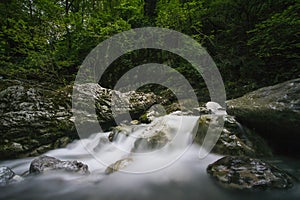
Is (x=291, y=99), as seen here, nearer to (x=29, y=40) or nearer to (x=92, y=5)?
(x=29, y=40)

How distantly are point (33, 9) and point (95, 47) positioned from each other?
2.90 m

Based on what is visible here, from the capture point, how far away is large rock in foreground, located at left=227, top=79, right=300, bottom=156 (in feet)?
10.7

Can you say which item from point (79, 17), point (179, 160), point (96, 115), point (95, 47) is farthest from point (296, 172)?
point (79, 17)

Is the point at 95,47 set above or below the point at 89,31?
below

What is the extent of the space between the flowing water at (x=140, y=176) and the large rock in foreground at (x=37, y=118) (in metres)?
0.25

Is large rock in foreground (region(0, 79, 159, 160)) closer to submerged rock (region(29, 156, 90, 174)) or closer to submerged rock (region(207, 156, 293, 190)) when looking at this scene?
submerged rock (region(29, 156, 90, 174))

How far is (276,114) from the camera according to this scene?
334 cm

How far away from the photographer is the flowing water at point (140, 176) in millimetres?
2730

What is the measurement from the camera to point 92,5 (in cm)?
1127

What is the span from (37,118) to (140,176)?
2.73 meters

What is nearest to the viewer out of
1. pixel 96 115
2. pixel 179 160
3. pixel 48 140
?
pixel 179 160

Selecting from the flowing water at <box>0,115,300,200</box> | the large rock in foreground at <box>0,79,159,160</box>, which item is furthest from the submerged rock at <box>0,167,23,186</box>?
the large rock in foreground at <box>0,79,159,160</box>

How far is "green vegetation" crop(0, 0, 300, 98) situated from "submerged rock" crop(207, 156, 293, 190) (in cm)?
344

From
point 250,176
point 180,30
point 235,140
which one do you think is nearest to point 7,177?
point 250,176
